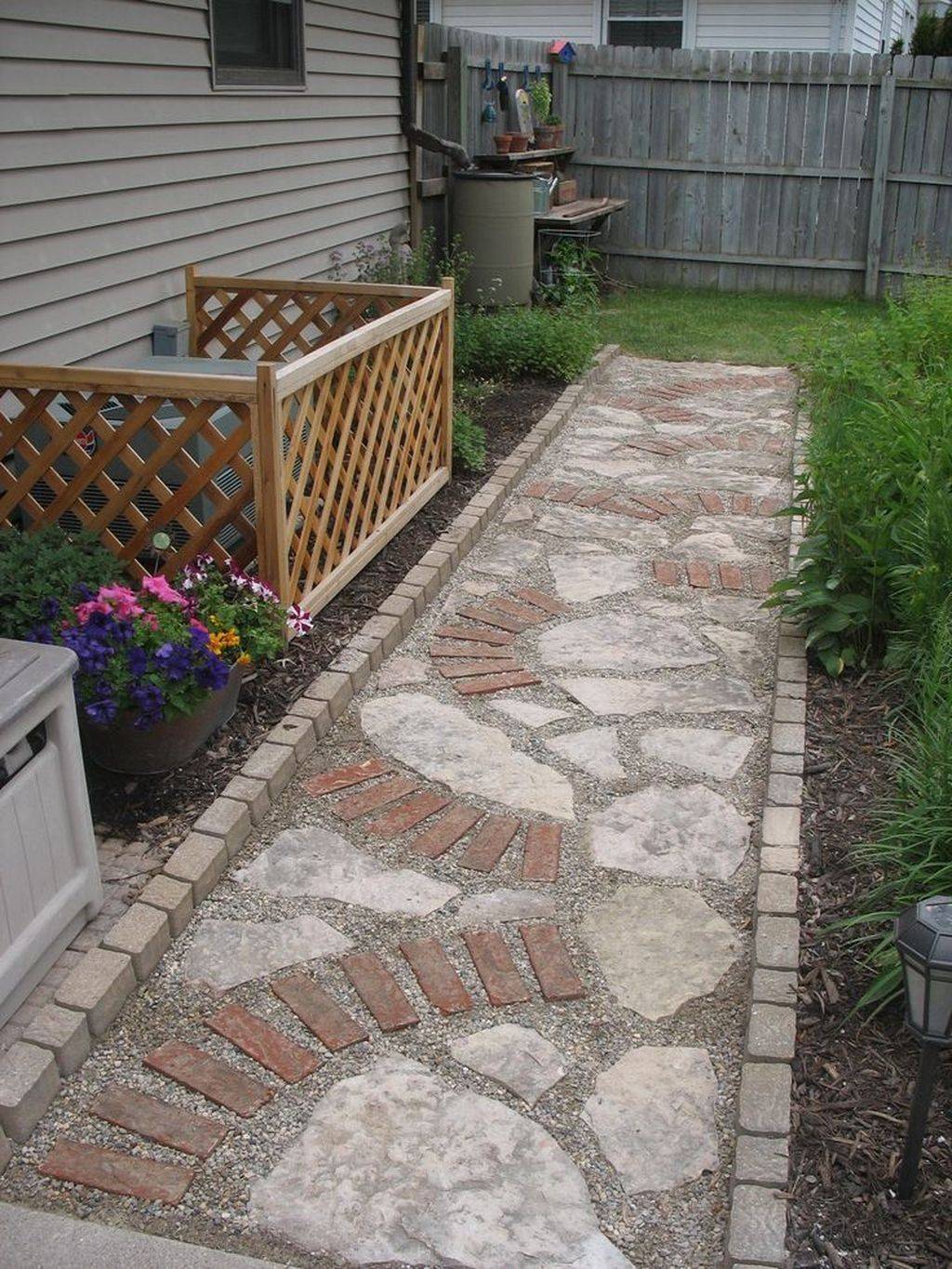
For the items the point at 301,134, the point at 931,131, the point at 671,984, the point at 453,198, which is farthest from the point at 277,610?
the point at 931,131

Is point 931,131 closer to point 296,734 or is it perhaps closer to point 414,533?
point 414,533

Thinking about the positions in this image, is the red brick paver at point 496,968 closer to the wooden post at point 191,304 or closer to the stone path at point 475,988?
the stone path at point 475,988

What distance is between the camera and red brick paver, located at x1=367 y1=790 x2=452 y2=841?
10.9ft

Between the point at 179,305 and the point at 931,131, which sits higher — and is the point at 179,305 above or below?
below

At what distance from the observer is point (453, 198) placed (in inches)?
365

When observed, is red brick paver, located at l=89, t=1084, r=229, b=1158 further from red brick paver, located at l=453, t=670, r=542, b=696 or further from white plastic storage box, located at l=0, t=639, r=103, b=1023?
red brick paver, located at l=453, t=670, r=542, b=696

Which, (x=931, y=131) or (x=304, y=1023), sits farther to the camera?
(x=931, y=131)

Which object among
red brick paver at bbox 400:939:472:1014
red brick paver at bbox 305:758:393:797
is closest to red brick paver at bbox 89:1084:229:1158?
red brick paver at bbox 400:939:472:1014

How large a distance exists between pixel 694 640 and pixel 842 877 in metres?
1.62

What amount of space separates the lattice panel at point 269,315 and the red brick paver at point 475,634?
188 cm

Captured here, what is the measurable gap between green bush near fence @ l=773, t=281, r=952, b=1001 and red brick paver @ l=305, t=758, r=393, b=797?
1.39 meters

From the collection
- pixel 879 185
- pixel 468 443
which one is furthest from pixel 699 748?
pixel 879 185

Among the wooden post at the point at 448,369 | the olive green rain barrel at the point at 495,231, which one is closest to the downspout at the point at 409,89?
the olive green rain barrel at the point at 495,231

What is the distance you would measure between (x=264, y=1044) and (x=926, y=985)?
1.35 m
